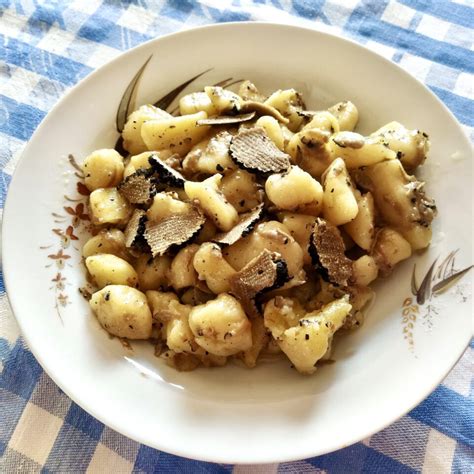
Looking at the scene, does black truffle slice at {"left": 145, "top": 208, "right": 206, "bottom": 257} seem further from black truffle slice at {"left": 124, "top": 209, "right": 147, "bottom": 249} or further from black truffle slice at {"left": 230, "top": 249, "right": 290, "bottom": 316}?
black truffle slice at {"left": 230, "top": 249, "right": 290, "bottom": 316}

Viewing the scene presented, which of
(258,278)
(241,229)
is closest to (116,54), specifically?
(241,229)

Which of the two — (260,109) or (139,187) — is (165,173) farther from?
(260,109)

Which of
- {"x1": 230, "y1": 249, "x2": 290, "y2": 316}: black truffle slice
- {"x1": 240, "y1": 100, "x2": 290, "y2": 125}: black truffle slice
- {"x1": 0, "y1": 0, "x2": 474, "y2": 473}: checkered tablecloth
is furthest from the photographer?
{"x1": 240, "y1": 100, "x2": 290, "y2": 125}: black truffle slice

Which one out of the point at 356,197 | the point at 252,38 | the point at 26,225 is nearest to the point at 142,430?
the point at 26,225

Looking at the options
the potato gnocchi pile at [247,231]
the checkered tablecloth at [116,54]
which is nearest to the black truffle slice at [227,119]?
the potato gnocchi pile at [247,231]

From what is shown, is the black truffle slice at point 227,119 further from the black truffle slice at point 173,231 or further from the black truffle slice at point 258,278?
the black truffle slice at point 258,278

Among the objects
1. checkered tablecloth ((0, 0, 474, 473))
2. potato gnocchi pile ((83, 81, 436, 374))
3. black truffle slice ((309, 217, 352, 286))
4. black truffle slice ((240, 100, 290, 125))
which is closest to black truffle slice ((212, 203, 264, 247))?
potato gnocchi pile ((83, 81, 436, 374))

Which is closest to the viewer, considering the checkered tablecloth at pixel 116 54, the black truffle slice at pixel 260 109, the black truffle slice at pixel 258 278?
the black truffle slice at pixel 258 278

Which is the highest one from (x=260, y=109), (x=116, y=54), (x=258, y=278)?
(x=260, y=109)
